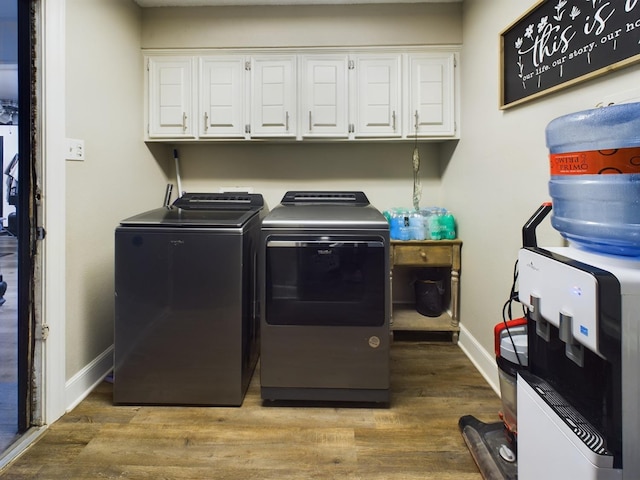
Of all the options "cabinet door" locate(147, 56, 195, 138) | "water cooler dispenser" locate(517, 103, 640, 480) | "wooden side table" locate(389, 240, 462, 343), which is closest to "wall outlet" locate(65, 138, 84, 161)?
"cabinet door" locate(147, 56, 195, 138)

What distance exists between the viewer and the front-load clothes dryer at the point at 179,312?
1.80 m

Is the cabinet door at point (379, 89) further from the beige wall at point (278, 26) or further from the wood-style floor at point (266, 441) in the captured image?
the wood-style floor at point (266, 441)

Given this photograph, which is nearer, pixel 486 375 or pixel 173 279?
pixel 173 279

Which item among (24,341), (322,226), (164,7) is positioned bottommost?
(24,341)

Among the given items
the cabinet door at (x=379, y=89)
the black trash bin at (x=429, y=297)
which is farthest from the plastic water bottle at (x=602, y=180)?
the black trash bin at (x=429, y=297)

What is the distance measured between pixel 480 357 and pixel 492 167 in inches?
43.4

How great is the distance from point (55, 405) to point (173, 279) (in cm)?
77

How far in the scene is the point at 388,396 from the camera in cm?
182

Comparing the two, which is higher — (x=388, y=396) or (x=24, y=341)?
(x=24, y=341)

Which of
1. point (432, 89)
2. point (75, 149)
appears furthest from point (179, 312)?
point (432, 89)

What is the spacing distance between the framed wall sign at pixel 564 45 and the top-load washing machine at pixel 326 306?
892mm

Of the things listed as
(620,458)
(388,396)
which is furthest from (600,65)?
(388,396)

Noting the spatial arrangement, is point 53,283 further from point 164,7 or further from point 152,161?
point 164,7

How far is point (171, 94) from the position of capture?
254 cm
